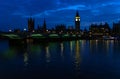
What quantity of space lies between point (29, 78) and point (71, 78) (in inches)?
130

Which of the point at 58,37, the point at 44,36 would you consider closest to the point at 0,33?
the point at 44,36

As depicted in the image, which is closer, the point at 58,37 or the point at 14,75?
the point at 14,75

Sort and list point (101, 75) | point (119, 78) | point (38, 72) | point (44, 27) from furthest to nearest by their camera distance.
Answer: point (44, 27) < point (38, 72) < point (101, 75) < point (119, 78)

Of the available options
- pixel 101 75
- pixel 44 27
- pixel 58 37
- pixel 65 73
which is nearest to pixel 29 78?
pixel 65 73

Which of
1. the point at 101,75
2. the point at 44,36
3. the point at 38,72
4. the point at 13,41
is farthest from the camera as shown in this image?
the point at 44,36

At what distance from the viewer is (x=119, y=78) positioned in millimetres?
21391

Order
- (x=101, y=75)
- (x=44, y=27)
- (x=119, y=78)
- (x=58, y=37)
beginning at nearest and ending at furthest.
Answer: (x=119, y=78), (x=101, y=75), (x=58, y=37), (x=44, y=27)

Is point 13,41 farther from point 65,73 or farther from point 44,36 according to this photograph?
point 65,73

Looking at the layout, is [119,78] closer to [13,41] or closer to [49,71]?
[49,71]

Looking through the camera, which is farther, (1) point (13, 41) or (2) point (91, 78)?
(1) point (13, 41)

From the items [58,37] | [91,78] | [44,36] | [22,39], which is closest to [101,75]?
[91,78]

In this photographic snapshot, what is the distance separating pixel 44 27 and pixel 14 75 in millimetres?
176393

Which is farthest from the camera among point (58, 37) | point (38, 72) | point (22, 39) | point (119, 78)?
point (58, 37)

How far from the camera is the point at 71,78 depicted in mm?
21875
